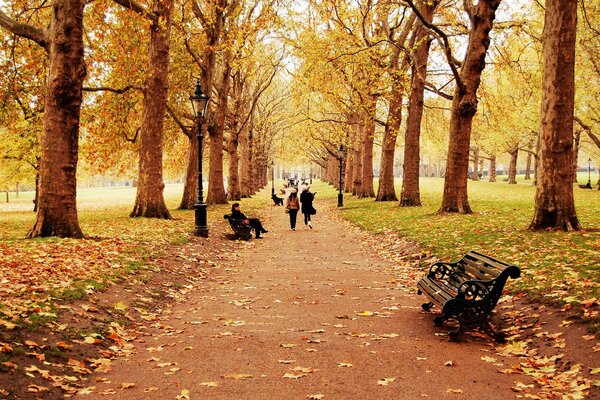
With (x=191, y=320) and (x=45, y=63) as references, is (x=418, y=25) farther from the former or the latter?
(x=191, y=320)

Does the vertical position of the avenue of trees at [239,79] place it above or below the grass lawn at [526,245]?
above

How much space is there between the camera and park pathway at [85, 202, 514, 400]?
4.74 m

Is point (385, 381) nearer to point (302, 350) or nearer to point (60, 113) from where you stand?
point (302, 350)

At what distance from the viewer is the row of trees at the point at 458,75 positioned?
11.9 m

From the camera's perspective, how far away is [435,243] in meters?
12.6

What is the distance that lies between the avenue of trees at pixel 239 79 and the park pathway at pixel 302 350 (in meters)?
5.46

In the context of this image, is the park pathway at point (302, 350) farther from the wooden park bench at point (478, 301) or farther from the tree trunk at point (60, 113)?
the tree trunk at point (60, 113)

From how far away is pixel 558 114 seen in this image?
11844 mm

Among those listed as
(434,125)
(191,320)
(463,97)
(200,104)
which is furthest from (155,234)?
(434,125)

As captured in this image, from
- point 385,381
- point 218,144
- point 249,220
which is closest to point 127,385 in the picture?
point 385,381

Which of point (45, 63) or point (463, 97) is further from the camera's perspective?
point (463, 97)

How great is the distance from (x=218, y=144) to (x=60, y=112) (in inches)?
636

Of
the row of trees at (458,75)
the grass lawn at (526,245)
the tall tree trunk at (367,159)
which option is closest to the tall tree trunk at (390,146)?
the row of trees at (458,75)

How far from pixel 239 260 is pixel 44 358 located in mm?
7775
